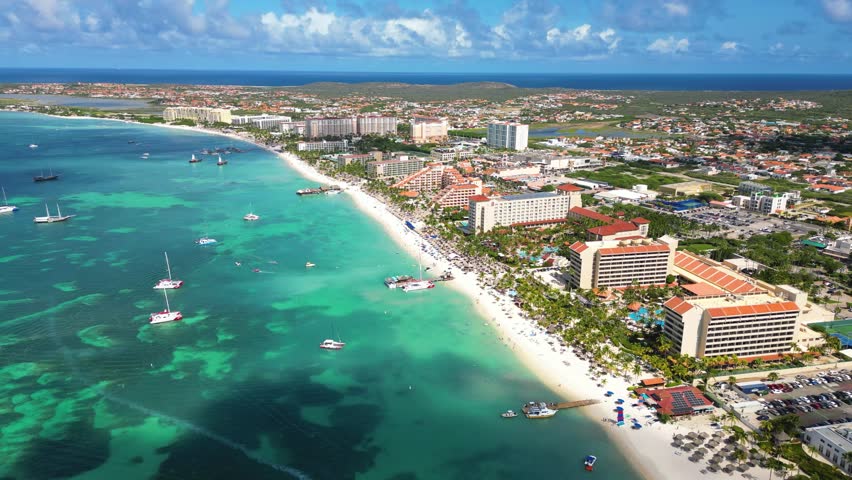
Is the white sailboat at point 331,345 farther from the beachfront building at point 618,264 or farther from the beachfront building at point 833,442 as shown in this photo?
the beachfront building at point 833,442

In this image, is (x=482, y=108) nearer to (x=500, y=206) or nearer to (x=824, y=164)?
(x=824, y=164)

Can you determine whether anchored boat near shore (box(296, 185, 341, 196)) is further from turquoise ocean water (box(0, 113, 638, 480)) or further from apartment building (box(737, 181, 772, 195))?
apartment building (box(737, 181, 772, 195))

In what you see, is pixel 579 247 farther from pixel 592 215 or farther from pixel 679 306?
pixel 592 215

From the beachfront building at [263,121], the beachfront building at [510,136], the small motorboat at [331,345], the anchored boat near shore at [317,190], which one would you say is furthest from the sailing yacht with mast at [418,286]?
the beachfront building at [263,121]

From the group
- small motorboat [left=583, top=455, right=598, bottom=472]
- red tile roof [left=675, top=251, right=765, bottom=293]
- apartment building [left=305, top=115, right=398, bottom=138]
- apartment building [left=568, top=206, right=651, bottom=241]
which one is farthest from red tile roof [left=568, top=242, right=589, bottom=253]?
apartment building [left=305, top=115, right=398, bottom=138]

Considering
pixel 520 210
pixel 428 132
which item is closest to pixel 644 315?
pixel 520 210
